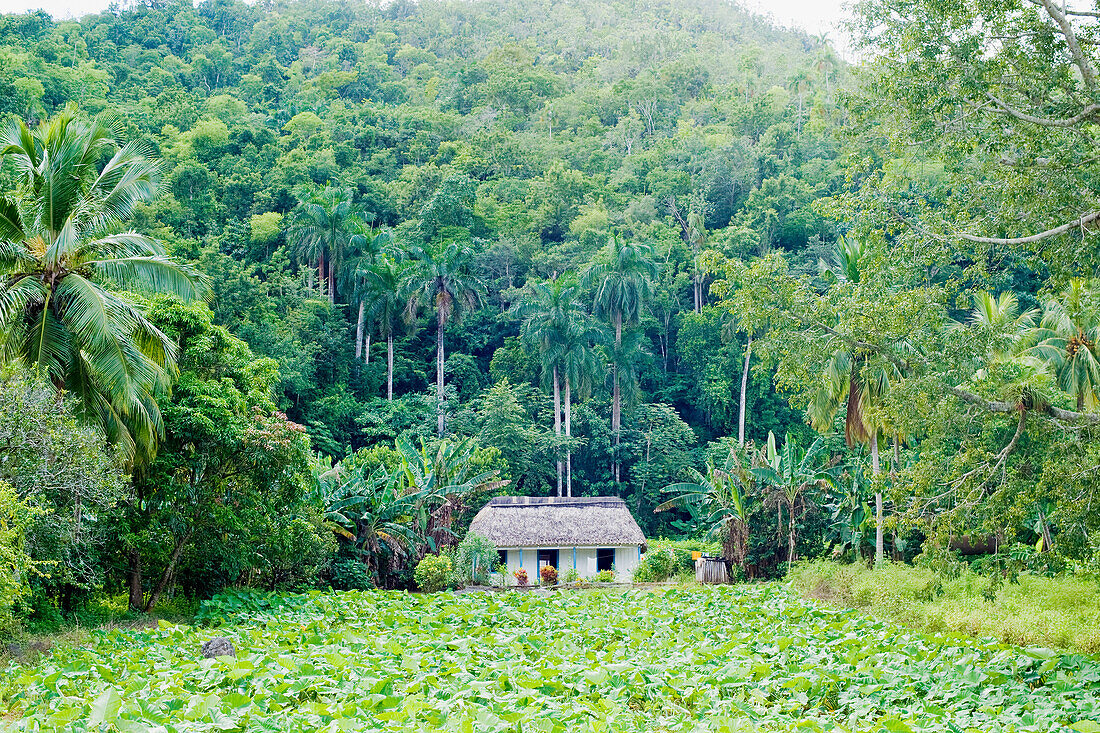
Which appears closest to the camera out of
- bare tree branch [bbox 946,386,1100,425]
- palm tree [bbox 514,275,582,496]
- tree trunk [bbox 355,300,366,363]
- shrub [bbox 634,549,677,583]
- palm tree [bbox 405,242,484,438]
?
bare tree branch [bbox 946,386,1100,425]

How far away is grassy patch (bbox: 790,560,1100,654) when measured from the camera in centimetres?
1255

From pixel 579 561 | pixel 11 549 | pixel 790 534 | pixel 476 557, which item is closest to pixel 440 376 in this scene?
pixel 579 561

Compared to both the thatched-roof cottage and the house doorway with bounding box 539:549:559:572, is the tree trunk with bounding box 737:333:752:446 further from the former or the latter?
the house doorway with bounding box 539:549:559:572

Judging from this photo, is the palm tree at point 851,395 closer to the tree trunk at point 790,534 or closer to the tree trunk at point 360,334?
the tree trunk at point 790,534

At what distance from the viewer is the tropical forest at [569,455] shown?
400 inches

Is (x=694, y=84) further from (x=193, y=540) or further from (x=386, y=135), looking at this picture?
(x=193, y=540)

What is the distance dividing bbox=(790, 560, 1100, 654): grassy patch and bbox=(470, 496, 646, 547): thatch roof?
32.4 feet

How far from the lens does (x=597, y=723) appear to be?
825 cm

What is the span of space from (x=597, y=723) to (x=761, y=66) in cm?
7511

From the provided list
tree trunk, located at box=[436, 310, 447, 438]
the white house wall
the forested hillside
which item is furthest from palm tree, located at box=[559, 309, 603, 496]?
the white house wall

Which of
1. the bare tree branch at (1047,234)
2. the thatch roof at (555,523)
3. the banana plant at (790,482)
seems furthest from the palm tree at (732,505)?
the bare tree branch at (1047,234)

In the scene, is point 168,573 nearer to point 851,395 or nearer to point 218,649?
point 218,649

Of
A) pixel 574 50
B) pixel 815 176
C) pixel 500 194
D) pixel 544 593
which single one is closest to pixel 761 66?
pixel 574 50

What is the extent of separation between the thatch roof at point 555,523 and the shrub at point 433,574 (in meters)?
4.27
